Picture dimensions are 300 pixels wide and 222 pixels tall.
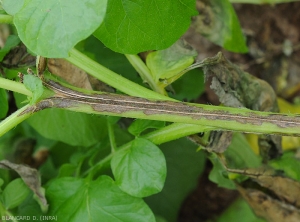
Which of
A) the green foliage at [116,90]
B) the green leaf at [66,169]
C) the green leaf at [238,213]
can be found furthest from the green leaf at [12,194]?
the green leaf at [238,213]

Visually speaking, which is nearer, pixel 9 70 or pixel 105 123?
pixel 9 70

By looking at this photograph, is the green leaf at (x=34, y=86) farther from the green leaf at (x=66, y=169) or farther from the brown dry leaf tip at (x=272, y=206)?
the brown dry leaf tip at (x=272, y=206)

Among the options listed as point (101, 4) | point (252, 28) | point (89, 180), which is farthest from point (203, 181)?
point (101, 4)

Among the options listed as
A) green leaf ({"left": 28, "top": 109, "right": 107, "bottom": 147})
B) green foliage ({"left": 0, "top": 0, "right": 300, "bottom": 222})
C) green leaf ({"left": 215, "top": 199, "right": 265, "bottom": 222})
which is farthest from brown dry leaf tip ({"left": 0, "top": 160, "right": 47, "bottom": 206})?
green leaf ({"left": 215, "top": 199, "right": 265, "bottom": 222})

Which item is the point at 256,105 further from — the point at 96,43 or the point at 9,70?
the point at 9,70

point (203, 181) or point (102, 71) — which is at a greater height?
point (102, 71)

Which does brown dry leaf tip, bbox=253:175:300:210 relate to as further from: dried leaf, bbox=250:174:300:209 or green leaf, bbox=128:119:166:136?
green leaf, bbox=128:119:166:136
